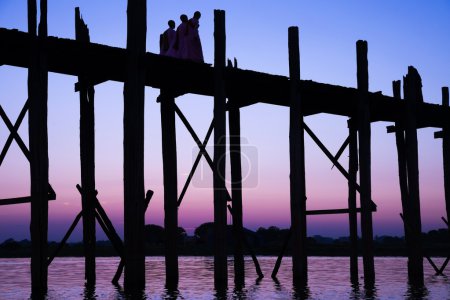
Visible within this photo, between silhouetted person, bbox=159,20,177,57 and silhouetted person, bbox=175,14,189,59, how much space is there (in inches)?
3.7

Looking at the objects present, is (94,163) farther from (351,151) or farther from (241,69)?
(351,151)

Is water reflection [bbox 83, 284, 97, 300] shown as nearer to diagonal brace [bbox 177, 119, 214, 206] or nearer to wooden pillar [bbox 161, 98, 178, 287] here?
wooden pillar [bbox 161, 98, 178, 287]

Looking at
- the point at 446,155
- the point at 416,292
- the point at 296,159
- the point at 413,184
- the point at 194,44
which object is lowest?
the point at 416,292

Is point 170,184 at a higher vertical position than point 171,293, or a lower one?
higher

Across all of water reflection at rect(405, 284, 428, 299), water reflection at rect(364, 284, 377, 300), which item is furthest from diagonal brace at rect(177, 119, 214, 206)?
water reflection at rect(405, 284, 428, 299)

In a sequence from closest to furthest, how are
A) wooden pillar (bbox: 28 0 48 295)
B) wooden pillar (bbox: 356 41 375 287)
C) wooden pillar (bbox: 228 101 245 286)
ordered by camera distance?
1. wooden pillar (bbox: 28 0 48 295)
2. wooden pillar (bbox: 356 41 375 287)
3. wooden pillar (bbox: 228 101 245 286)

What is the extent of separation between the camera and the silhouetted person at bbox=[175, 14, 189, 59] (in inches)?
513

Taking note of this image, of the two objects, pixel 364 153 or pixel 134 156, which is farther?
pixel 364 153

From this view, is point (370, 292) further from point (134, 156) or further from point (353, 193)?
point (134, 156)

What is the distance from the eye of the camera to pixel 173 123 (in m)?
12.8

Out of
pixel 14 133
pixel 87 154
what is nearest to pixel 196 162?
pixel 87 154

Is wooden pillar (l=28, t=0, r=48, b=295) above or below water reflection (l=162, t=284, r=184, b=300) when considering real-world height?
above

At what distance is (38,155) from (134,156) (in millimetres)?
1384

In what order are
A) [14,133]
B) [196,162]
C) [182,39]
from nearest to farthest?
[14,133] → [196,162] → [182,39]
